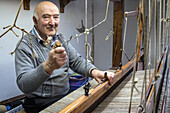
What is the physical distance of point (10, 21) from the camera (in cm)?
190

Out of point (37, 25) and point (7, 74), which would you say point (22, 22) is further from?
point (37, 25)

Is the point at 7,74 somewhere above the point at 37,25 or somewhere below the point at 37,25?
below

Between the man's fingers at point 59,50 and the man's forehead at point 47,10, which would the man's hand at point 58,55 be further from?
the man's forehead at point 47,10

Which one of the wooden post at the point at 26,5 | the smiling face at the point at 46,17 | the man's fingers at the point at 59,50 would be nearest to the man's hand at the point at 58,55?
the man's fingers at the point at 59,50

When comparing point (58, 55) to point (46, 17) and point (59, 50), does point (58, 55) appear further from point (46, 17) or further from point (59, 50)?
point (46, 17)

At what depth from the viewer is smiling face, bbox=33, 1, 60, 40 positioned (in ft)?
3.50

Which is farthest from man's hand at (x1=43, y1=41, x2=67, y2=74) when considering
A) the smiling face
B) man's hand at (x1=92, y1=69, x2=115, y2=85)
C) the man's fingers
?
the smiling face

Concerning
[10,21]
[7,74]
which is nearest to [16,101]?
[7,74]

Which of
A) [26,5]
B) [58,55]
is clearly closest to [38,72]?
[58,55]

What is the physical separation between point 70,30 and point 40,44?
130 cm

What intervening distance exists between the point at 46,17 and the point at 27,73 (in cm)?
36

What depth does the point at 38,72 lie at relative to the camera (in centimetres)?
87

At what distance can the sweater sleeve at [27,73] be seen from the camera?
0.87 metres

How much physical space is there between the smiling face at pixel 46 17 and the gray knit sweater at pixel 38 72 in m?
0.12
